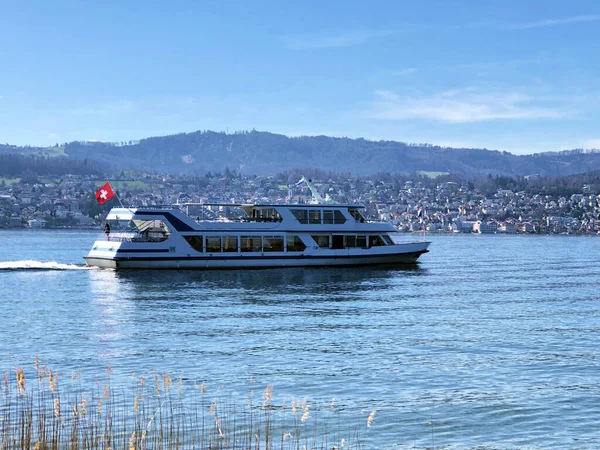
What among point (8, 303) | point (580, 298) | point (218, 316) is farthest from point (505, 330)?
point (8, 303)

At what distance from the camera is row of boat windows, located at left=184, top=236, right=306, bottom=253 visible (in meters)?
53.3

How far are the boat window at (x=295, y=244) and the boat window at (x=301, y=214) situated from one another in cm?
123

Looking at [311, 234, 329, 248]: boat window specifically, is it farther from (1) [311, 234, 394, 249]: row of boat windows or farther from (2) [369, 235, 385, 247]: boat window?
(2) [369, 235, 385, 247]: boat window

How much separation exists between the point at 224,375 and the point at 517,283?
113 feet

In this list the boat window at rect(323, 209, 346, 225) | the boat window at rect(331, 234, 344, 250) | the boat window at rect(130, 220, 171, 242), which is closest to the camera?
the boat window at rect(130, 220, 171, 242)

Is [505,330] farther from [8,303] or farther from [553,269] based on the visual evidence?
[553,269]

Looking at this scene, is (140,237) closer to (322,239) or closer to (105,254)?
(105,254)

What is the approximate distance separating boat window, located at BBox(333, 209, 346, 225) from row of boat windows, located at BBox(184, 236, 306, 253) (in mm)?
2838

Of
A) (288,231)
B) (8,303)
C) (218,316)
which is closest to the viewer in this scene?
(218,316)

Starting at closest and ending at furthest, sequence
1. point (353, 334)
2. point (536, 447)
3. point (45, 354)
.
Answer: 1. point (536, 447)
2. point (45, 354)
3. point (353, 334)

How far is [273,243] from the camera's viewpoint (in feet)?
182

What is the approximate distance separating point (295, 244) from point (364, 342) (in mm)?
29351

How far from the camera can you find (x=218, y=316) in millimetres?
33312

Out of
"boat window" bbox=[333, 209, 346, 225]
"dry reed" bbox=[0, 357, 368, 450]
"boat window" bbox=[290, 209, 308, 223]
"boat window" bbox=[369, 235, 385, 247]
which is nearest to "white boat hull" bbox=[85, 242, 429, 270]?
"boat window" bbox=[369, 235, 385, 247]
